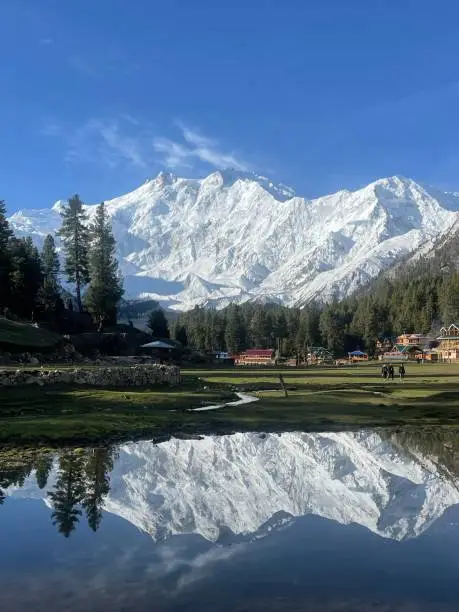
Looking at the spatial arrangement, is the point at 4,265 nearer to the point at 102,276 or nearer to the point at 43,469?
the point at 102,276

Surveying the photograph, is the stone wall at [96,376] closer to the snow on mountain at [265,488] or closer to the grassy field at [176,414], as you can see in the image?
the grassy field at [176,414]

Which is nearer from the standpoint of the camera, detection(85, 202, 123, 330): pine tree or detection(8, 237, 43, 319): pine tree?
detection(8, 237, 43, 319): pine tree

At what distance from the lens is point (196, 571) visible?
40.5 feet

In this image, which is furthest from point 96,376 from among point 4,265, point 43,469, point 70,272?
point 70,272

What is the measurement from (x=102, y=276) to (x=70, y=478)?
Result: 97.5m

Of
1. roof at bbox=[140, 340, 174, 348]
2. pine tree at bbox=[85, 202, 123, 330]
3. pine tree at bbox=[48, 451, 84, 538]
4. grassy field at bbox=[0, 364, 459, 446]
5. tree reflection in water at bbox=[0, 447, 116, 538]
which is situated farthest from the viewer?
roof at bbox=[140, 340, 174, 348]

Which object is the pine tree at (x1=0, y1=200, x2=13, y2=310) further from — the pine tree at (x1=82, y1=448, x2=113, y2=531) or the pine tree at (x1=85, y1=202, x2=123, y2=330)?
the pine tree at (x1=82, y1=448, x2=113, y2=531)

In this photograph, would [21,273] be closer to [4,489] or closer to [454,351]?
[4,489]

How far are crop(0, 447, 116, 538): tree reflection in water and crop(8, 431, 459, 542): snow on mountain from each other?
379mm

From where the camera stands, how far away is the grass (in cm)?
6519

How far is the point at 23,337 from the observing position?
224 ft

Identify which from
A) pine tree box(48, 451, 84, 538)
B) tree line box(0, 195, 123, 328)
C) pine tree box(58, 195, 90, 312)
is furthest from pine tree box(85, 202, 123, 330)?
pine tree box(48, 451, 84, 538)

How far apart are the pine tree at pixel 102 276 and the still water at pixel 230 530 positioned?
87955mm

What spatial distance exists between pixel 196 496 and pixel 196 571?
257 inches
